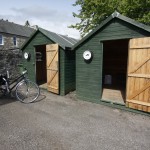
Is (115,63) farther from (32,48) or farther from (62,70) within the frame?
(32,48)

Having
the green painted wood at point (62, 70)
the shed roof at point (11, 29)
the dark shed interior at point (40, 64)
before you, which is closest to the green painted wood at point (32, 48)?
the dark shed interior at point (40, 64)

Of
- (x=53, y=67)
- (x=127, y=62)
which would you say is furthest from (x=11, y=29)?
(x=127, y=62)

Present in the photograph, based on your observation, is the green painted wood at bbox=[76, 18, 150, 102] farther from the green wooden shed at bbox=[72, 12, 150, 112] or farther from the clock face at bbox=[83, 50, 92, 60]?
the clock face at bbox=[83, 50, 92, 60]

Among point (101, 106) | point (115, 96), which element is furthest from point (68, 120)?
point (115, 96)

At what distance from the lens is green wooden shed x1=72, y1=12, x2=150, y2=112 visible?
5145 millimetres

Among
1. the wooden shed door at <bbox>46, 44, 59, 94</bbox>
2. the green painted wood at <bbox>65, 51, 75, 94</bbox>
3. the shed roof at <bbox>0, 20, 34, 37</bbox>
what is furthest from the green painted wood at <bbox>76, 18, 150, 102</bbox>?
the shed roof at <bbox>0, 20, 34, 37</bbox>

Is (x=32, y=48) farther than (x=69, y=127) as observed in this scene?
Yes

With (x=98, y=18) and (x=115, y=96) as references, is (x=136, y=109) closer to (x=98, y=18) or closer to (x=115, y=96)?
(x=115, y=96)

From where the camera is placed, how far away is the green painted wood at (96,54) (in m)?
5.45

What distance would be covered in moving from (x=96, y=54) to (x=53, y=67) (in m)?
2.46

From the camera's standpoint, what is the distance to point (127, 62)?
6.01 m

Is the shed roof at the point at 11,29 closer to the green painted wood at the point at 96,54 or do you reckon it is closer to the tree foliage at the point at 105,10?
the tree foliage at the point at 105,10

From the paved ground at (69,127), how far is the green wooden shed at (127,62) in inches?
25.1

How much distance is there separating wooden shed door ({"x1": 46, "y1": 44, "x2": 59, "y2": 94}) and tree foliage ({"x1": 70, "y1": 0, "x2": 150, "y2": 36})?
849 centimetres
